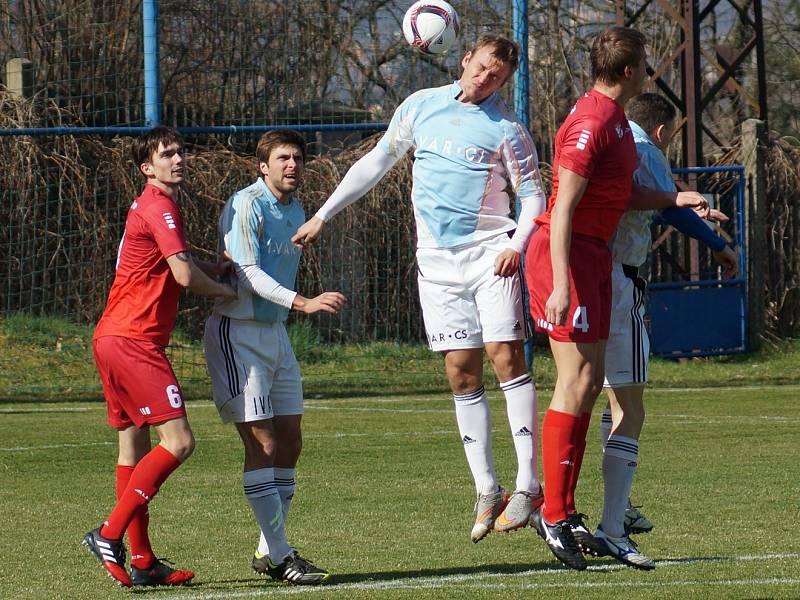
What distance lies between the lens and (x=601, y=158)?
17.7 feet

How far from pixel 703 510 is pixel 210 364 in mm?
2834

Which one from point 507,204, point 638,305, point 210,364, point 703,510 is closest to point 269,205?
point 210,364

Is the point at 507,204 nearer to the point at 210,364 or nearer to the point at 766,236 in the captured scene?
the point at 210,364

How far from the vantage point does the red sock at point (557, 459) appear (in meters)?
5.38

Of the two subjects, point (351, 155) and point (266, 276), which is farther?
point (351, 155)

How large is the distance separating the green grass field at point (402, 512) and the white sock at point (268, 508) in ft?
0.54

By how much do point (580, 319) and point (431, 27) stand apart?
3766 mm

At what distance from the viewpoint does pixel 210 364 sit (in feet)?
18.9

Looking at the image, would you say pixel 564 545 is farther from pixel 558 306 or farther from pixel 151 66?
pixel 151 66

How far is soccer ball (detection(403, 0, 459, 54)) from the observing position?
8.52m

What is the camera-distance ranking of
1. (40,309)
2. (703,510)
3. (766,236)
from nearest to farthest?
(703,510) < (40,309) < (766,236)

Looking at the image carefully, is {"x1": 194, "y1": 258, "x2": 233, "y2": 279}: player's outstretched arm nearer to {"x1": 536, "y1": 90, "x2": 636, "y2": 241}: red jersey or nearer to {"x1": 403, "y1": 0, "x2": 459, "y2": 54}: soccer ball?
{"x1": 536, "y1": 90, "x2": 636, "y2": 241}: red jersey

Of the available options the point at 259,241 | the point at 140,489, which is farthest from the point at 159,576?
the point at 259,241

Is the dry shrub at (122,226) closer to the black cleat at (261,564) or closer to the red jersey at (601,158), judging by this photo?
the black cleat at (261,564)
